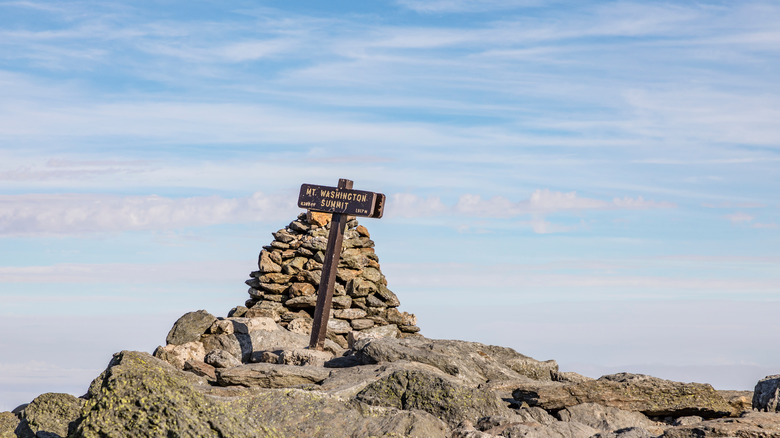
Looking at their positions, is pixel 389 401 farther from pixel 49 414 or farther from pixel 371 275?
pixel 371 275

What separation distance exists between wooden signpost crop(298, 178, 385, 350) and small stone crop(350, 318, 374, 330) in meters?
2.32

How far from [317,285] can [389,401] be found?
11366mm

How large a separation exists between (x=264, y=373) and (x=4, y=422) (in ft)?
14.0

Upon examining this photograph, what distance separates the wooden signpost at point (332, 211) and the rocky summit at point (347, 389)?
0.90m

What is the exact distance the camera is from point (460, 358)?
1520 cm

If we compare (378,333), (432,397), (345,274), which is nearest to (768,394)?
(432,397)

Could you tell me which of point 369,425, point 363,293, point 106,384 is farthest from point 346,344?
point 106,384

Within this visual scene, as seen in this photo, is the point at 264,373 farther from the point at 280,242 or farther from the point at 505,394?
the point at 280,242

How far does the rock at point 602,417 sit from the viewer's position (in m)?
11.4

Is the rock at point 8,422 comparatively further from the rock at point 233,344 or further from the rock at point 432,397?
the rock at point 233,344

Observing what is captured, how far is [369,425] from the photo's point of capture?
8891 mm

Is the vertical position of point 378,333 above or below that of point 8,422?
above

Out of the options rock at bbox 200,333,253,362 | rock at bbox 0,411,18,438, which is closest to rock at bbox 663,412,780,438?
rock at bbox 0,411,18,438

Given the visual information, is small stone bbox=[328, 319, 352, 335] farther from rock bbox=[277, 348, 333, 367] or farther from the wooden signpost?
rock bbox=[277, 348, 333, 367]
